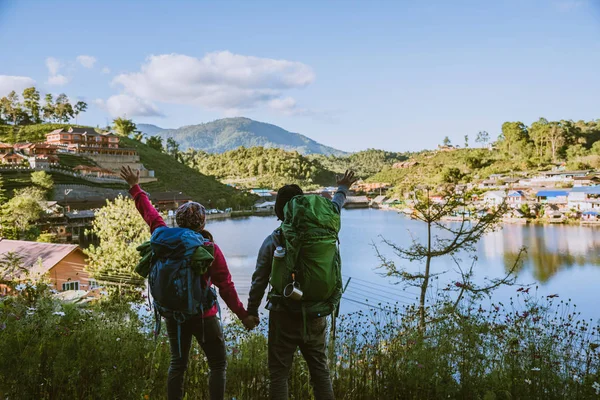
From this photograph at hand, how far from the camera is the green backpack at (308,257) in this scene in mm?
1633

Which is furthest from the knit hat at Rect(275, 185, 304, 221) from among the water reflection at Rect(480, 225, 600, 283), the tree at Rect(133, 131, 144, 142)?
the tree at Rect(133, 131, 144, 142)

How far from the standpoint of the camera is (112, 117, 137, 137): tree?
213 ft

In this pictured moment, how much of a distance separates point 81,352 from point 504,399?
2.00 metres

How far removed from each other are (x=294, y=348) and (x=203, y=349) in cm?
39

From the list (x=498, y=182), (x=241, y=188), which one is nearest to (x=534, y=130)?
(x=498, y=182)

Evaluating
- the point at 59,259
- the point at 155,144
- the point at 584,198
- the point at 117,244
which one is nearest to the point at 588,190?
the point at 584,198

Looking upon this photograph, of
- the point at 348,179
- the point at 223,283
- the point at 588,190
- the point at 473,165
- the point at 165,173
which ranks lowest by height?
the point at 588,190

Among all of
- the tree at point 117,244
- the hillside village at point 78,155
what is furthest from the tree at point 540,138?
the tree at point 117,244

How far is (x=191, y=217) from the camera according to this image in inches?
69.2

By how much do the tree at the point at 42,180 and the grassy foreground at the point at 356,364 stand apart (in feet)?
120

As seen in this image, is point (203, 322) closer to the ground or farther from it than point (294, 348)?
farther from it

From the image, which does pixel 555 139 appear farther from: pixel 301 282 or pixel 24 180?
pixel 301 282

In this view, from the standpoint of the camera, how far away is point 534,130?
5238cm

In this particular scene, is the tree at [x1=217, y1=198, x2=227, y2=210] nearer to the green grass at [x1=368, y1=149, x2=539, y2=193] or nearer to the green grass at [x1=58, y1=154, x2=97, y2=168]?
the green grass at [x1=58, y1=154, x2=97, y2=168]
